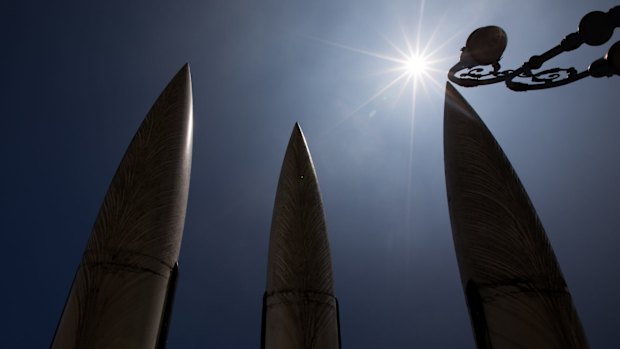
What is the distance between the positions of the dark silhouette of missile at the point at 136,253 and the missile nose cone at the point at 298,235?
69.0 inches

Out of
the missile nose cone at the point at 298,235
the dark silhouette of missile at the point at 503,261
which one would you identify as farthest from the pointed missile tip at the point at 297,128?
the dark silhouette of missile at the point at 503,261

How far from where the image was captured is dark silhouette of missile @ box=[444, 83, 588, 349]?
3.72 meters

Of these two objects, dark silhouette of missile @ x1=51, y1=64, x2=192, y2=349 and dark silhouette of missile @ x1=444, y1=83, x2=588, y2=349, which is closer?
dark silhouette of missile @ x1=444, y1=83, x2=588, y2=349

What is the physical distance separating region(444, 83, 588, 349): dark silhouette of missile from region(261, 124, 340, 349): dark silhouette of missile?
2.51 meters

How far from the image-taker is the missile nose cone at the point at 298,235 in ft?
20.3

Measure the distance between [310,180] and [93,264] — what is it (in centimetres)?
413

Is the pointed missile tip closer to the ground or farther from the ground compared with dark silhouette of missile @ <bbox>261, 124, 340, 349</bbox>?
farther from the ground

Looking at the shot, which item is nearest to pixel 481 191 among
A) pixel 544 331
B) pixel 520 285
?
pixel 520 285

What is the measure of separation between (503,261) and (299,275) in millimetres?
3228

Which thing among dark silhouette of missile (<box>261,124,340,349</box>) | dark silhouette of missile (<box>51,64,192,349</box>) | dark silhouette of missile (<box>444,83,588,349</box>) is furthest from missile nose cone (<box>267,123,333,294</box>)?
dark silhouette of missile (<box>444,83,588,349</box>)

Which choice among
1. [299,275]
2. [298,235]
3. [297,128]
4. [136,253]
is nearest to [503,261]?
[299,275]

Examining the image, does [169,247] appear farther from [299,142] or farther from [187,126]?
[299,142]

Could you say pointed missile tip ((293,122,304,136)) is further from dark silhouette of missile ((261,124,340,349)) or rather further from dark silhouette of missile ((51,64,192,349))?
dark silhouette of missile ((51,64,192,349))

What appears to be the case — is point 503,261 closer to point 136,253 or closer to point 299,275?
point 299,275
